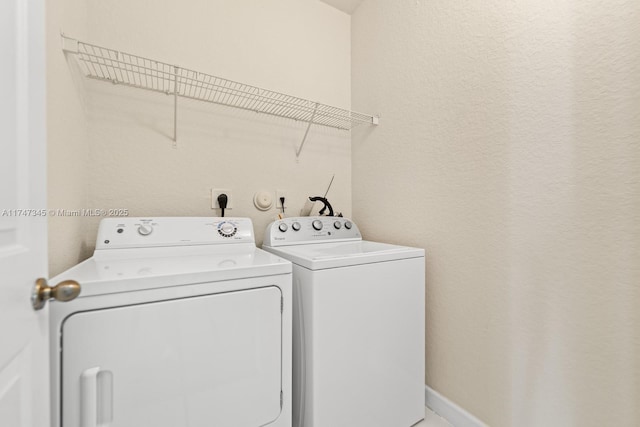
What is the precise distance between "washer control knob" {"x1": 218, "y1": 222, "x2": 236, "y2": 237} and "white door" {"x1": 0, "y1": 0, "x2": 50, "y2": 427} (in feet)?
2.53

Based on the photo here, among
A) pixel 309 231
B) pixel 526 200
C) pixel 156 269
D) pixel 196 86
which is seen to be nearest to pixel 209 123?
pixel 196 86

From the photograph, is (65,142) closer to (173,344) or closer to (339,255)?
(173,344)

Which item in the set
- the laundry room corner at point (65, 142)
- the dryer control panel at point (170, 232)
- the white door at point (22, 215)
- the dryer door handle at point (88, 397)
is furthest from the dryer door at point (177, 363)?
the dryer control panel at point (170, 232)

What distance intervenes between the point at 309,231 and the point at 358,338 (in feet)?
2.30

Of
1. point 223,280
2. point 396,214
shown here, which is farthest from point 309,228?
point 223,280

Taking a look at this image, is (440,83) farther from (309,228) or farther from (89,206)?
(89,206)

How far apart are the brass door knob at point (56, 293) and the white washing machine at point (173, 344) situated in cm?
14

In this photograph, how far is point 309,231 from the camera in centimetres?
167

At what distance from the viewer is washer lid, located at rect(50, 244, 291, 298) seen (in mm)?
788

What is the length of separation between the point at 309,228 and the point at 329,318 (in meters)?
0.68

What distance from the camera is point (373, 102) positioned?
6.21ft

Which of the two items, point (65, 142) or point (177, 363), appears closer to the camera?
point (177, 363)

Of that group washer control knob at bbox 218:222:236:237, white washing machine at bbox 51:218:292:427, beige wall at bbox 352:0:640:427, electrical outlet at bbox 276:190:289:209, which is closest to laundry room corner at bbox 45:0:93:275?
white washing machine at bbox 51:218:292:427

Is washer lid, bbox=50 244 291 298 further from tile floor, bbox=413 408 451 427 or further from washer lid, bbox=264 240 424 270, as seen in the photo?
tile floor, bbox=413 408 451 427
